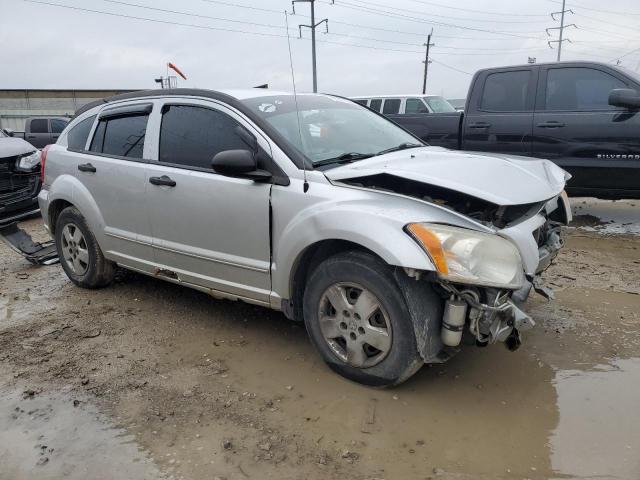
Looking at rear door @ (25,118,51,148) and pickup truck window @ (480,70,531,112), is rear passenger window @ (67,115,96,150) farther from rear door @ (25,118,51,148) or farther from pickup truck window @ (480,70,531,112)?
rear door @ (25,118,51,148)

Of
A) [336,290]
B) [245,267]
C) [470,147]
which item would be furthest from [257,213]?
[470,147]

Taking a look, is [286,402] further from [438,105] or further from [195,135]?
[438,105]

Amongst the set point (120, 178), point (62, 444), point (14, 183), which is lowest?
point (62, 444)

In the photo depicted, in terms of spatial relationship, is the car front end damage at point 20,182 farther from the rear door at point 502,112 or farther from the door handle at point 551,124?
the door handle at point 551,124

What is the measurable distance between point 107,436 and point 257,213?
1510 mm

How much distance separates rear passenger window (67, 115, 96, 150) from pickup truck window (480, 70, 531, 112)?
475 centimetres

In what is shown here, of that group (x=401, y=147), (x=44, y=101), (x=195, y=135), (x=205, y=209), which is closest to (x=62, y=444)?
(x=205, y=209)

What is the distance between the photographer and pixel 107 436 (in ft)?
9.23

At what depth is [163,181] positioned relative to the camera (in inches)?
153

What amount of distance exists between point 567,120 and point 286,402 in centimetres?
511

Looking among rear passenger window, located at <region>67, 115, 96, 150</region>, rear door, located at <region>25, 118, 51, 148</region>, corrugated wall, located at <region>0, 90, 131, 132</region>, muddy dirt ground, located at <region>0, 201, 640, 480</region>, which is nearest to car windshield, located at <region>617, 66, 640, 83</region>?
muddy dirt ground, located at <region>0, 201, 640, 480</region>

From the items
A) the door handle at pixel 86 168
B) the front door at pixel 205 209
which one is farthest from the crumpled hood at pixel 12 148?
the front door at pixel 205 209

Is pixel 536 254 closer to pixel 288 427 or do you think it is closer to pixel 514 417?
pixel 514 417

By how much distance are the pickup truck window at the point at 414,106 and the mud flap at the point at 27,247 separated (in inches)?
346
